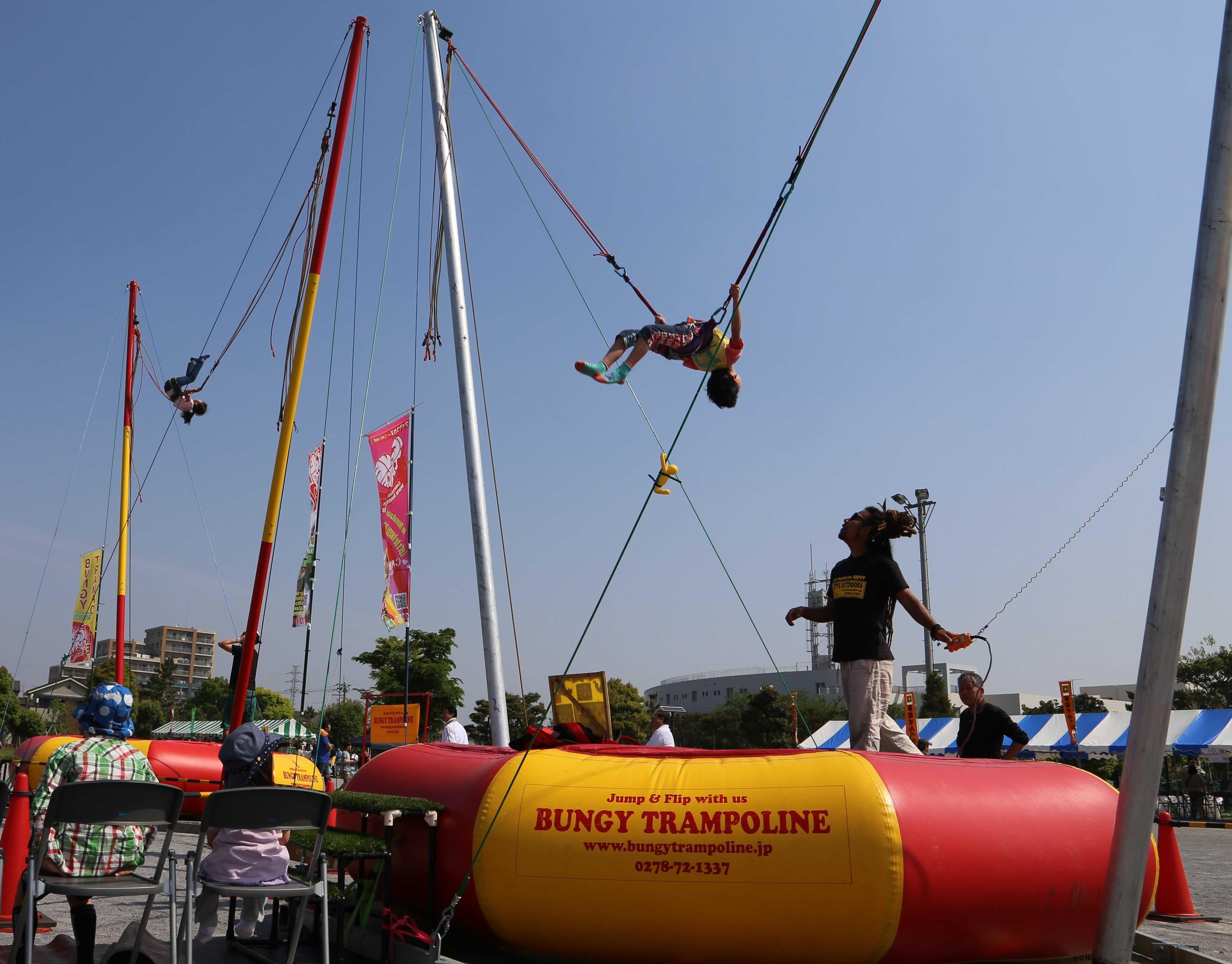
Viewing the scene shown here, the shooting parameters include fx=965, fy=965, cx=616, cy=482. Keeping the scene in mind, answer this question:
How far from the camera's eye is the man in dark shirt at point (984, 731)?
265 inches

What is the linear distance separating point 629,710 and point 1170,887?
4717cm

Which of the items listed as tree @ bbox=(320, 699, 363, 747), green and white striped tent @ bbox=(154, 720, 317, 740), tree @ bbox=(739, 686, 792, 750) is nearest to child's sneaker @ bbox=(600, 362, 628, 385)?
green and white striped tent @ bbox=(154, 720, 317, 740)

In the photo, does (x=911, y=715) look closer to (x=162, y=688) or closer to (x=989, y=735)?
(x=989, y=735)

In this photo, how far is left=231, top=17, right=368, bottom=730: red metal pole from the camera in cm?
885

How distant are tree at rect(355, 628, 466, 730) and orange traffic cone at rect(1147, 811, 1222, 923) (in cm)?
3397

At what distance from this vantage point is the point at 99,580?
1830 centimetres

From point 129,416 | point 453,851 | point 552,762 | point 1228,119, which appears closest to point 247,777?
point 453,851

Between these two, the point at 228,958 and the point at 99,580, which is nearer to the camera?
the point at 228,958

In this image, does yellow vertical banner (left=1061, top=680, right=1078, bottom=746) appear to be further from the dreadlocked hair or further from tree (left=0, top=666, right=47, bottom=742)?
tree (left=0, top=666, right=47, bottom=742)

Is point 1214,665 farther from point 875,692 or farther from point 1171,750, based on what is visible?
point 875,692

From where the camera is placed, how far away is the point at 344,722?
72.9 metres

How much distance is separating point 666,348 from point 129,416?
14.5m

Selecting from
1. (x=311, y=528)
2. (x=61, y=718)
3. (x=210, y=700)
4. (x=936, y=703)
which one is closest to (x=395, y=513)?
(x=311, y=528)

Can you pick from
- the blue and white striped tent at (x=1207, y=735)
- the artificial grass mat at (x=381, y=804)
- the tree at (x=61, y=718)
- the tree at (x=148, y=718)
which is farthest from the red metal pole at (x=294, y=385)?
the tree at (x=148, y=718)
